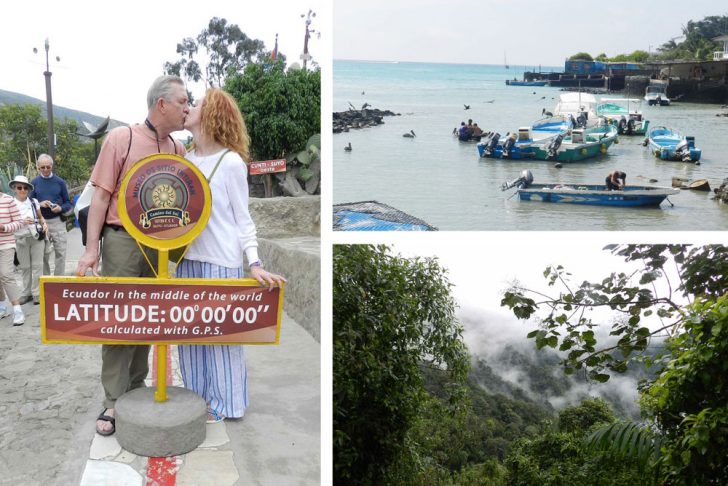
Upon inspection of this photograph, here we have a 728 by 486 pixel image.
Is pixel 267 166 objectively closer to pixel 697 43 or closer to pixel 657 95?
pixel 657 95

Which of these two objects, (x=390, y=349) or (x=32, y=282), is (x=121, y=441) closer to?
(x=390, y=349)

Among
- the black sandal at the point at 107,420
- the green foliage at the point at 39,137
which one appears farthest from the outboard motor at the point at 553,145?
the green foliage at the point at 39,137

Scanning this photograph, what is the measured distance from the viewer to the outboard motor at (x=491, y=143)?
2830mm

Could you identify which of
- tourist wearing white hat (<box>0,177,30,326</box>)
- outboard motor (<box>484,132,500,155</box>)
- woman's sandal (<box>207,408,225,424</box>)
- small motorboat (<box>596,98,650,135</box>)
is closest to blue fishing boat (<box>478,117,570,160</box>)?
outboard motor (<box>484,132,500,155</box>)

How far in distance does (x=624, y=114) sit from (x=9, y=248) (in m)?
3.27

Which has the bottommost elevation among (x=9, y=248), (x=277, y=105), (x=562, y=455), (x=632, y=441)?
(x=562, y=455)

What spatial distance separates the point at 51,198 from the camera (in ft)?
→ 14.2

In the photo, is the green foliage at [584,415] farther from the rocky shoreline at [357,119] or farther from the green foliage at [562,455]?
the rocky shoreline at [357,119]

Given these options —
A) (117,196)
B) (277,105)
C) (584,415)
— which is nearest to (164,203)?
(117,196)

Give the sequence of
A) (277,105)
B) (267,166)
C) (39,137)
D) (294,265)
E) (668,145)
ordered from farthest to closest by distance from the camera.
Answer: (39,137)
(277,105)
(267,166)
(294,265)
(668,145)

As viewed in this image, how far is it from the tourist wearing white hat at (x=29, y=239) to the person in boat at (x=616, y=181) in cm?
311

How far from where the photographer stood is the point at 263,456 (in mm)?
2512

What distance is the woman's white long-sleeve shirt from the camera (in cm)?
258

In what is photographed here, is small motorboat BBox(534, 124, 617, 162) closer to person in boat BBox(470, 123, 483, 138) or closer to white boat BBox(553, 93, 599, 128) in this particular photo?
white boat BBox(553, 93, 599, 128)
